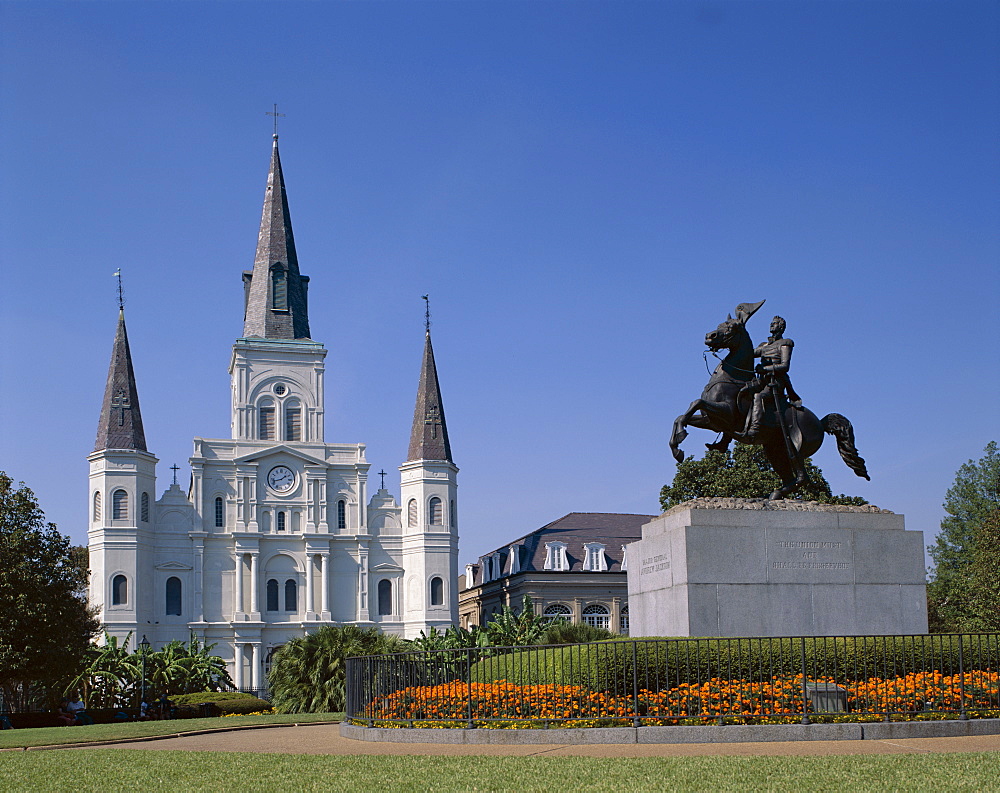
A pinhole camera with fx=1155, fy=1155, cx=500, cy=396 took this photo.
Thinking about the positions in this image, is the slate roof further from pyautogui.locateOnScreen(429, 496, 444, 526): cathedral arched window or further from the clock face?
the clock face

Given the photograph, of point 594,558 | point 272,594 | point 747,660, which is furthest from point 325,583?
point 747,660

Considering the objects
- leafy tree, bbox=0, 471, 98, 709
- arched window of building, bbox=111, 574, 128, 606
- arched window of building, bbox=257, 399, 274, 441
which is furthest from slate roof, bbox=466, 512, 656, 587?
leafy tree, bbox=0, 471, 98, 709

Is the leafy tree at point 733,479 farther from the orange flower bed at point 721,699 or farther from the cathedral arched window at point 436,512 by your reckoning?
the orange flower bed at point 721,699

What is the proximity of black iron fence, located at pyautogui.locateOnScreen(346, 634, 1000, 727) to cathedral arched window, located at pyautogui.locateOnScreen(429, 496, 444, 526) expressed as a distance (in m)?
65.0

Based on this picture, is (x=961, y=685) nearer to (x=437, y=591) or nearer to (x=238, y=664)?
(x=238, y=664)

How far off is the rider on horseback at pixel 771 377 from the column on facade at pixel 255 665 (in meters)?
62.5

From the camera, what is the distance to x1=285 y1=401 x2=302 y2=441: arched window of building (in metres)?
83.0

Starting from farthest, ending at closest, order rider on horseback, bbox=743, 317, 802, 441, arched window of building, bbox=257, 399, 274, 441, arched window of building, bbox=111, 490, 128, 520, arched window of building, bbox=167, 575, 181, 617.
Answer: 1. arched window of building, bbox=257, 399, 274, 441
2. arched window of building, bbox=167, 575, 181, 617
3. arched window of building, bbox=111, 490, 128, 520
4. rider on horseback, bbox=743, 317, 802, 441

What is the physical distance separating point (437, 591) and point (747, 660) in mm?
66009

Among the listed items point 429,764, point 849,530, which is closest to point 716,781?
point 429,764

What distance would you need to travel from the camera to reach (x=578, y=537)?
86.6 m

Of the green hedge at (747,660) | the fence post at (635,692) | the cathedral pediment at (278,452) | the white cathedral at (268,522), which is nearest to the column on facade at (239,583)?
the white cathedral at (268,522)

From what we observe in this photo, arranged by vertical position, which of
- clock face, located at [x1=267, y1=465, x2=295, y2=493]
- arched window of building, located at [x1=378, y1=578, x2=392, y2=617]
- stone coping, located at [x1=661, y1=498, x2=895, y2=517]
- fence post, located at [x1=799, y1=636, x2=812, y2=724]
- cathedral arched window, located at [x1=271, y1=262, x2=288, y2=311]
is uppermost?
cathedral arched window, located at [x1=271, y1=262, x2=288, y2=311]

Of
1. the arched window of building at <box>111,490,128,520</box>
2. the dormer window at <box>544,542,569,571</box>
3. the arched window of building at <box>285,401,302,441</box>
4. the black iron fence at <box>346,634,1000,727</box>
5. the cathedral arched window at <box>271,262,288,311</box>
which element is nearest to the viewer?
the black iron fence at <box>346,634,1000,727</box>
